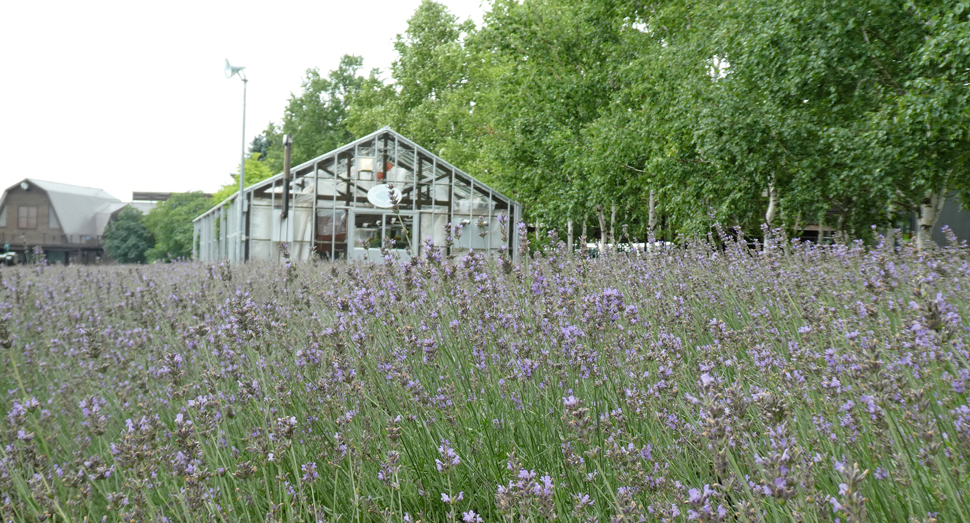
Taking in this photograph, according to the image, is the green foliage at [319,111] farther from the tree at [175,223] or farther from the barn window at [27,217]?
the barn window at [27,217]

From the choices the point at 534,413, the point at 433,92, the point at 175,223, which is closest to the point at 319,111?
the point at 433,92

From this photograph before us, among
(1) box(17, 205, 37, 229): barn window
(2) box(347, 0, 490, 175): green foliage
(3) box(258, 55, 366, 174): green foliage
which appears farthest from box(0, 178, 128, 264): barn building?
(2) box(347, 0, 490, 175): green foliage

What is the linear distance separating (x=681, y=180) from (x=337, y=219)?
10690mm

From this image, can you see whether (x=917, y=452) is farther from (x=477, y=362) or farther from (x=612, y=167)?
(x=612, y=167)

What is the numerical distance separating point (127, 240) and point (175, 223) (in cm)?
488

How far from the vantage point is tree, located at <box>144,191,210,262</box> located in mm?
43500

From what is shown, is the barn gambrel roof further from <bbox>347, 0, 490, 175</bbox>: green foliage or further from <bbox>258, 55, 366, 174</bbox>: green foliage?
<bbox>347, 0, 490, 175</bbox>: green foliage

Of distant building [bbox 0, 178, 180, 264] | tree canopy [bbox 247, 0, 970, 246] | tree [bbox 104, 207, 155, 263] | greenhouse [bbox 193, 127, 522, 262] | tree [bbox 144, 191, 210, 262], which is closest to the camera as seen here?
tree canopy [bbox 247, 0, 970, 246]

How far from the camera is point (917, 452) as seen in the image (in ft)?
5.64

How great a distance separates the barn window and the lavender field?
5312 cm

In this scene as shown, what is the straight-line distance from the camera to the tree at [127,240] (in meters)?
46.2

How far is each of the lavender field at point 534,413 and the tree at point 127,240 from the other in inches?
1867

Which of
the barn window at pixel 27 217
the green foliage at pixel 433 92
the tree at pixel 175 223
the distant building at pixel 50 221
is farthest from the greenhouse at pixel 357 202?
the barn window at pixel 27 217

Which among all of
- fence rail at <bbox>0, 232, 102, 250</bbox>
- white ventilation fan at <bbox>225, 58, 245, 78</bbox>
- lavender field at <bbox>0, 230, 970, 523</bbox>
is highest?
white ventilation fan at <bbox>225, 58, 245, 78</bbox>
